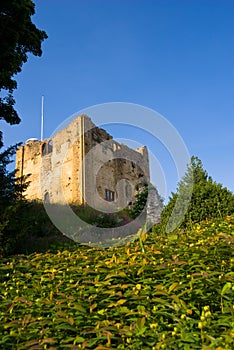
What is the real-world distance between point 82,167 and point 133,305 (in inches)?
843

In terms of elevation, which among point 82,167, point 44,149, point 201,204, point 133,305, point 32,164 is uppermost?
point 44,149

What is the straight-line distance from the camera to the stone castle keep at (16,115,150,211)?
961 inches

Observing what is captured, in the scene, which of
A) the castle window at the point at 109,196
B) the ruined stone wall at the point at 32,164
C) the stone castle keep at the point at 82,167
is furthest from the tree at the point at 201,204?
the ruined stone wall at the point at 32,164

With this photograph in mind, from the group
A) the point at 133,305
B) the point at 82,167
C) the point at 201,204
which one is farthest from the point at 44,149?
the point at 133,305

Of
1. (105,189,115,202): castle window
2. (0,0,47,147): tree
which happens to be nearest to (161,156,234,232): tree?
(0,0,47,147): tree

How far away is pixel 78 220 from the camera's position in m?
14.0

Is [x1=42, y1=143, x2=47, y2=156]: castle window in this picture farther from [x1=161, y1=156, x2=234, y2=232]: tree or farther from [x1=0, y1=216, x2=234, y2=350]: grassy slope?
[x1=0, y1=216, x2=234, y2=350]: grassy slope

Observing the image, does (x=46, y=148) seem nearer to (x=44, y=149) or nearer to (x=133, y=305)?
(x=44, y=149)

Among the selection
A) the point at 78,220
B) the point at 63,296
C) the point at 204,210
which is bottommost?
the point at 63,296

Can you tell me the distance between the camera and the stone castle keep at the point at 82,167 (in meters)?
24.4

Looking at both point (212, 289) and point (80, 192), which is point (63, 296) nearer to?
point (212, 289)

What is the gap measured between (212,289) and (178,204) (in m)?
6.10

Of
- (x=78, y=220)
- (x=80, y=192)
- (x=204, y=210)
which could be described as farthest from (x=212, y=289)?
(x=80, y=192)

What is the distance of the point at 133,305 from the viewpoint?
3.39 meters
